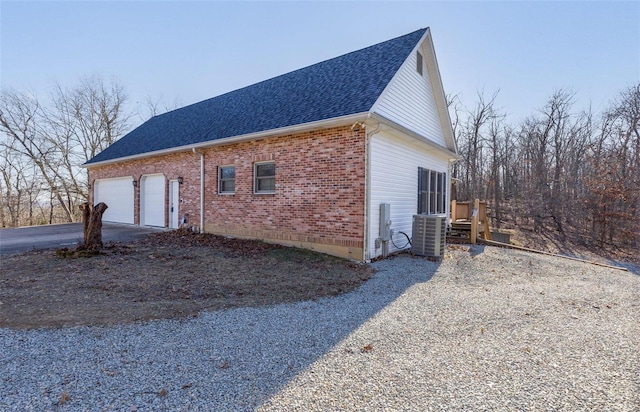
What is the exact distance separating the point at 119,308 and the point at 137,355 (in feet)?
5.19

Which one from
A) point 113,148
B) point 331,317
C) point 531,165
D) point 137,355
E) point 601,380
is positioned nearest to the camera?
point 601,380

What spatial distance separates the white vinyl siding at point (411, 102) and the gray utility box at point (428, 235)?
307 cm

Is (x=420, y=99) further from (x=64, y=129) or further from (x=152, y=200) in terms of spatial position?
(x=64, y=129)

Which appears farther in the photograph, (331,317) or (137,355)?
(331,317)

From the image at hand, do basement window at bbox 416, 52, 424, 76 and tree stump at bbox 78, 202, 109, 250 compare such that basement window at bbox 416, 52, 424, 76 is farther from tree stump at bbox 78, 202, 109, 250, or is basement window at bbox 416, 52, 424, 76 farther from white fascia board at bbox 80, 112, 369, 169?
tree stump at bbox 78, 202, 109, 250

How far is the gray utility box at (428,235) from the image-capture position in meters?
8.52

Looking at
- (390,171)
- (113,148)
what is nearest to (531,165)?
(390,171)

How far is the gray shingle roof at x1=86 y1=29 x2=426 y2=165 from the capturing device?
8438 mm

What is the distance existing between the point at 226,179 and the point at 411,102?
22.4 feet

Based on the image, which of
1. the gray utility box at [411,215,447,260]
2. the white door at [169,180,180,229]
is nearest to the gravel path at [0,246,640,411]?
the gray utility box at [411,215,447,260]

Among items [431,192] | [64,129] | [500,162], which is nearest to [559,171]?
[500,162]

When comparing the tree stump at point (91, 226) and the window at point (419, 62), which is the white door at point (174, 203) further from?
the window at point (419, 62)

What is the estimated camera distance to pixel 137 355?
9.51 feet

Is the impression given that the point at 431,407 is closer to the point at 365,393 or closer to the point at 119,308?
the point at 365,393
